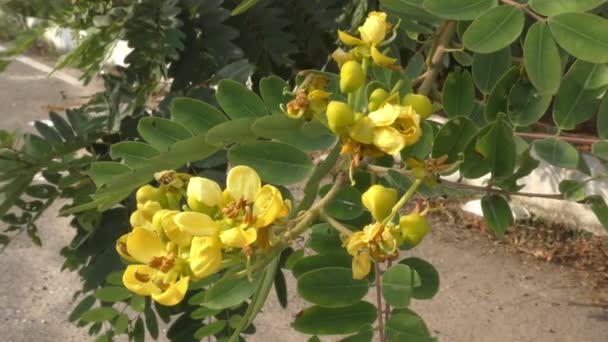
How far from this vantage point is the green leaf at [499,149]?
58 cm

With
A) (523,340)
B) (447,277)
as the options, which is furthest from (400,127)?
(447,277)

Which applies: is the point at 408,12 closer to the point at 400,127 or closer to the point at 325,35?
the point at 400,127

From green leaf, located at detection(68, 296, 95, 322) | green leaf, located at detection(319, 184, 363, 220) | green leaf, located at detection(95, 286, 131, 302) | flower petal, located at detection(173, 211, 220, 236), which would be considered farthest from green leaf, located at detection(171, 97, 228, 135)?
green leaf, located at detection(68, 296, 95, 322)

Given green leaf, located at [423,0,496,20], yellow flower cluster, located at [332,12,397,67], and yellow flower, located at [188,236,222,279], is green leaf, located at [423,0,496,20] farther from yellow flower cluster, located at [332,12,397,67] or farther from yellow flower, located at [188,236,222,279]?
yellow flower, located at [188,236,222,279]

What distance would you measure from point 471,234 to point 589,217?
0.43m

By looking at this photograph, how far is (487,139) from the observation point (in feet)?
1.97

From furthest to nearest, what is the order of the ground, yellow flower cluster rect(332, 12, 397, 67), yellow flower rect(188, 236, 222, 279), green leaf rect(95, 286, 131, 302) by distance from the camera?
the ground < green leaf rect(95, 286, 131, 302) < yellow flower cluster rect(332, 12, 397, 67) < yellow flower rect(188, 236, 222, 279)

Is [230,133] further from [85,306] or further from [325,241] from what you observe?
[85,306]

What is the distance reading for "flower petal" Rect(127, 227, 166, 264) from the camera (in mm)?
455

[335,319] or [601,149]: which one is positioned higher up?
[601,149]

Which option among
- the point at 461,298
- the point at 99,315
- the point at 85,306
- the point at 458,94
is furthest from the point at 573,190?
the point at 461,298

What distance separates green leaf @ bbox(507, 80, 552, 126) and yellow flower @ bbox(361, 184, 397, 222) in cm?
22

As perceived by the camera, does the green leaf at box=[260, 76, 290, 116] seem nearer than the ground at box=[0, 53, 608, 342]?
Yes

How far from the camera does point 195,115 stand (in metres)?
0.66
